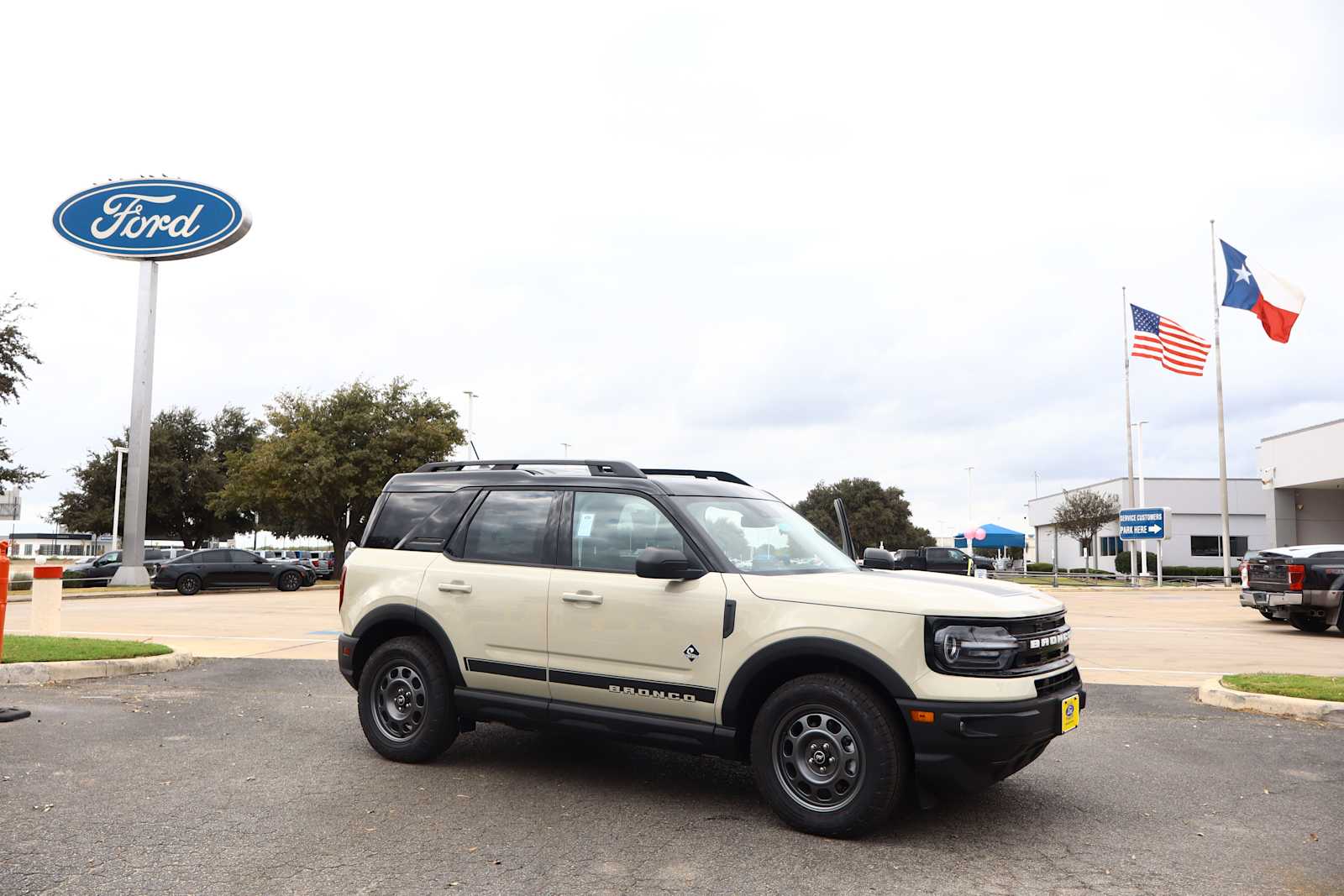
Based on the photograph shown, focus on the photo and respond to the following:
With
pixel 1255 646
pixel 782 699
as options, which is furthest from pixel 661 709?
pixel 1255 646

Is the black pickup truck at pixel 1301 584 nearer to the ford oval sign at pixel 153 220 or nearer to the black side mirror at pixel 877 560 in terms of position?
the black side mirror at pixel 877 560

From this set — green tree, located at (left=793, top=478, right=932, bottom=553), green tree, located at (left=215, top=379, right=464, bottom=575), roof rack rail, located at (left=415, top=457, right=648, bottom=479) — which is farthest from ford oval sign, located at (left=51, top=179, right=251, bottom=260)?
green tree, located at (left=793, top=478, right=932, bottom=553)

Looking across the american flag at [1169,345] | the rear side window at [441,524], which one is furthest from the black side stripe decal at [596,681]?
the american flag at [1169,345]

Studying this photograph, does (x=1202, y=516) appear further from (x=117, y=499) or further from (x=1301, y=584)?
(x=117, y=499)

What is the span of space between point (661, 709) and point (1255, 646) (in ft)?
42.0

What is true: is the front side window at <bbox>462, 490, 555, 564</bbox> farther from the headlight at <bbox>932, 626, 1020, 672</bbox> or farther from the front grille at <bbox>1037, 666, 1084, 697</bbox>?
the front grille at <bbox>1037, 666, 1084, 697</bbox>

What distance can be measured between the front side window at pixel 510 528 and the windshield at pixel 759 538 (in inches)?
36.9

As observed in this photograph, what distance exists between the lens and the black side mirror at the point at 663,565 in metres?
5.16

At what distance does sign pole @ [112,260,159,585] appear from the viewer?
3131 cm

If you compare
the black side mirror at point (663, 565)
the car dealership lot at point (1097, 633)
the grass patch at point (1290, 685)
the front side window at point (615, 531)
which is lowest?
the car dealership lot at point (1097, 633)

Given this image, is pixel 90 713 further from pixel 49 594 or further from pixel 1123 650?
pixel 1123 650

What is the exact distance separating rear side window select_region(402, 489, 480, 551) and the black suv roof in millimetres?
98

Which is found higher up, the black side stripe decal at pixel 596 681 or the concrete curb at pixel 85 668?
the black side stripe decal at pixel 596 681

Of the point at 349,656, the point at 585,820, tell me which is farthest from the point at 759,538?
the point at 349,656
